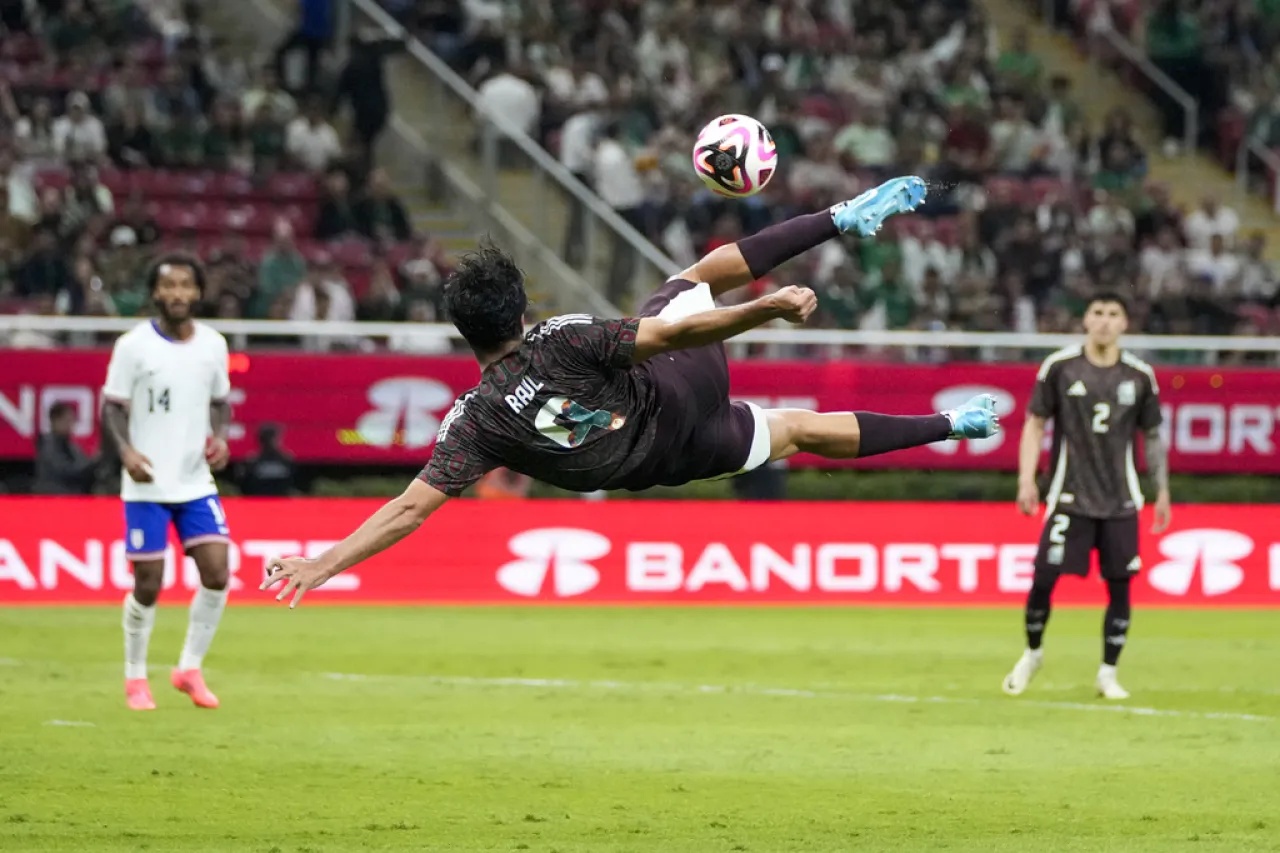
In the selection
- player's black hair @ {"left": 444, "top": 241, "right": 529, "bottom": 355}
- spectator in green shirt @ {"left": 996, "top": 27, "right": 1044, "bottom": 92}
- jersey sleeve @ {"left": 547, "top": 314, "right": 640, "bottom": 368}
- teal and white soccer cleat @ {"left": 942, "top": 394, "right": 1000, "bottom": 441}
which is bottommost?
teal and white soccer cleat @ {"left": 942, "top": 394, "right": 1000, "bottom": 441}

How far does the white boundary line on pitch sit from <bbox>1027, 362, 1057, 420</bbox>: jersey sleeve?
1.75 meters

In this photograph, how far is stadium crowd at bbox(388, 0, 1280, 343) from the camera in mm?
23062

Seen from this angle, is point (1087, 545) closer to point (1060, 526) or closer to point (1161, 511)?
point (1060, 526)

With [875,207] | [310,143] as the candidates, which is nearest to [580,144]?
[310,143]

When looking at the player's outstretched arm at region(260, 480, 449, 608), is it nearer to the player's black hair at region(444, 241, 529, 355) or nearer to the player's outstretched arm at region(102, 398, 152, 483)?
the player's black hair at region(444, 241, 529, 355)

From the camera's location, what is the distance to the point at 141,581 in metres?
11.6

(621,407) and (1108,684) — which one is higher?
(621,407)

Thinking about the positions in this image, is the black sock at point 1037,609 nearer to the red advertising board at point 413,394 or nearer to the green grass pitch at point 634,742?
the green grass pitch at point 634,742

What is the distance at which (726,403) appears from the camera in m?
9.04

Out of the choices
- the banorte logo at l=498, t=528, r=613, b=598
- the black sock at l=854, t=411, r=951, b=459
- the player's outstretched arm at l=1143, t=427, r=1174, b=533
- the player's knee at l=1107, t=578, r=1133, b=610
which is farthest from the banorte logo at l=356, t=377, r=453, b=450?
the black sock at l=854, t=411, r=951, b=459

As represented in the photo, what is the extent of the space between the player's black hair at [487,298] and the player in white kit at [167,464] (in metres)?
3.44

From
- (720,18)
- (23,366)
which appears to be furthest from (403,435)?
(720,18)

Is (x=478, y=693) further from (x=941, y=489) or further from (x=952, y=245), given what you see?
(x=952, y=245)

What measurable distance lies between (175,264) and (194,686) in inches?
93.2
